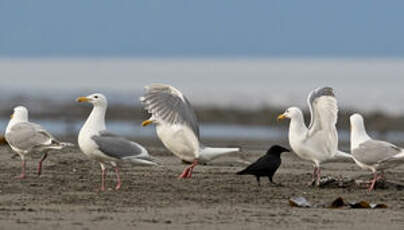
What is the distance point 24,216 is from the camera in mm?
10984

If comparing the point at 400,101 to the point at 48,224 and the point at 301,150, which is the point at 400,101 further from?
the point at 48,224

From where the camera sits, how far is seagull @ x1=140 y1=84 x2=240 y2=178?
15977 millimetres

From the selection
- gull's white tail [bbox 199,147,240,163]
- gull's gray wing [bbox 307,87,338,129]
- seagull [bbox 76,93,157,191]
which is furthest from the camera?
gull's white tail [bbox 199,147,240,163]

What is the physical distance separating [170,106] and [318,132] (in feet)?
6.82

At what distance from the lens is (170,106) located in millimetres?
16281

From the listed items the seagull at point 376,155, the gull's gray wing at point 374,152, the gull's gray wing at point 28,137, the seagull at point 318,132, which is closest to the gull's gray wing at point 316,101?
the seagull at point 318,132

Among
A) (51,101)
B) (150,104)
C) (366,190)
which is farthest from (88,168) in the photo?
(51,101)

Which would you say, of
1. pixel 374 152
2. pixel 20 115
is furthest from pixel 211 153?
pixel 20 115

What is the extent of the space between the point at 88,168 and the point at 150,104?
47.2 inches

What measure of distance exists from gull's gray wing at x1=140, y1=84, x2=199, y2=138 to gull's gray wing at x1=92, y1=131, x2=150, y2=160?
2185 millimetres

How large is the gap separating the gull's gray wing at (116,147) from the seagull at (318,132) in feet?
7.76

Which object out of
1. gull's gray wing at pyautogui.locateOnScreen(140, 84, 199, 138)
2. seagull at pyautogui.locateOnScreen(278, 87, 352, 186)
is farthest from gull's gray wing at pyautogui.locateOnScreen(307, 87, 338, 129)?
gull's gray wing at pyautogui.locateOnScreen(140, 84, 199, 138)

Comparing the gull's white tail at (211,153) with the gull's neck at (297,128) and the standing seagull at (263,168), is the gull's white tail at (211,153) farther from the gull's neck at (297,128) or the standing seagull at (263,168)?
the standing seagull at (263,168)

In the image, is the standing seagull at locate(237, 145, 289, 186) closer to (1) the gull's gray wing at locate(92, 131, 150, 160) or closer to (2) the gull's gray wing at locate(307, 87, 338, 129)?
(2) the gull's gray wing at locate(307, 87, 338, 129)
